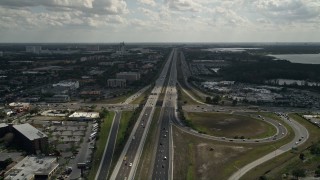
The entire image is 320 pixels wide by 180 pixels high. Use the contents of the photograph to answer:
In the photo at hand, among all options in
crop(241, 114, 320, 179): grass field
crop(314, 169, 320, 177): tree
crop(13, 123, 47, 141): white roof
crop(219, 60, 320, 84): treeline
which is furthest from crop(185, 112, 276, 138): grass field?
crop(219, 60, 320, 84): treeline

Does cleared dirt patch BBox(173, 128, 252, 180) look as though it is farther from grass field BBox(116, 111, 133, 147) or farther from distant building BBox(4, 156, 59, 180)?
distant building BBox(4, 156, 59, 180)

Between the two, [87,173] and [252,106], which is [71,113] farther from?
[252,106]

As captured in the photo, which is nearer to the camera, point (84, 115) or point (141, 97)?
point (84, 115)

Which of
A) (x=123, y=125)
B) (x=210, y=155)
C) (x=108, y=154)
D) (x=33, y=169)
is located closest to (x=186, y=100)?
(x=123, y=125)

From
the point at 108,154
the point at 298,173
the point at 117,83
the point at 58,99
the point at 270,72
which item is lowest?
the point at 58,99

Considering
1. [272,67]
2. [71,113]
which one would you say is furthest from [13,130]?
[272,67]

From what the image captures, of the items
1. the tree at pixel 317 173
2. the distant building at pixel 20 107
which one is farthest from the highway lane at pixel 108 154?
the tree at pixel 317 173

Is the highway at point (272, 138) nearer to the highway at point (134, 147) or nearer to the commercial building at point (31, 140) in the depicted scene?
the highway at point (134, 147)

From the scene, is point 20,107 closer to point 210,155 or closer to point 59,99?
point 59,99
